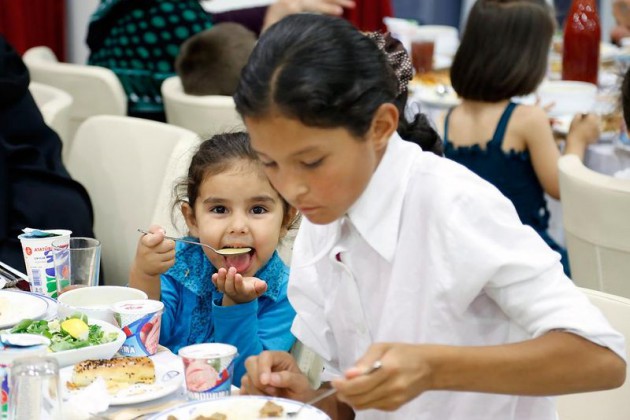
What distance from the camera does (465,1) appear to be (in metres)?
7.90

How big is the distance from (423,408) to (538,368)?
28 centimetres

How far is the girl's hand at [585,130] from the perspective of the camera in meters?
3.08

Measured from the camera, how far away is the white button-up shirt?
133cm

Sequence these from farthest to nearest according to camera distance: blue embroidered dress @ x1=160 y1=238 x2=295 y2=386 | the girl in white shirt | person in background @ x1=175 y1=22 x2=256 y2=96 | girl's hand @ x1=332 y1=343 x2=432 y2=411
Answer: person in background @ x1=175 y1=22 x2=256 y2=96, blue embroidered dress @ x1=160 y1=238 x2=295 y2=386, the girl in white shirt, girl's hand @ x1=332 y1=343 x2=432 y2=411

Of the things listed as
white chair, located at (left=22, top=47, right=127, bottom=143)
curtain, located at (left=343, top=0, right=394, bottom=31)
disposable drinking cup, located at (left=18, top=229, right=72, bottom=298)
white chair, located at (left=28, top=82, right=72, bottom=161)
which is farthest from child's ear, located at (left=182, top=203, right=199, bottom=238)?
curtain, located at (left=343, top=0, right=394, bottom=31)

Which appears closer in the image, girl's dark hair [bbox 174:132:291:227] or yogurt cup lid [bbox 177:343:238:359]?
yogurt cup lid [bbox 177:343:238:359]

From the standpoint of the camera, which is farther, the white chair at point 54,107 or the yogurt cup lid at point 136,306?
the white chair at point 54,107

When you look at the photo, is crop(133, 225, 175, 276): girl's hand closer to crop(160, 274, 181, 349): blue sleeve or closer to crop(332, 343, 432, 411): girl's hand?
crop(160, 274, 181, 349): blue sleeve

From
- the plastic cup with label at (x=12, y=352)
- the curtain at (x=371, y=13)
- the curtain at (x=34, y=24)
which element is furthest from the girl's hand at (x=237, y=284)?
the curtain at (x=34, y=24)

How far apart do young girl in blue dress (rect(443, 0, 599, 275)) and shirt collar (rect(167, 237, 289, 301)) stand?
1394mm

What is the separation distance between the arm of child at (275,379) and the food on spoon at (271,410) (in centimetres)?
10

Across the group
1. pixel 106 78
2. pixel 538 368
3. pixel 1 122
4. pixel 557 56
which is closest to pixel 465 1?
pixel 557 56

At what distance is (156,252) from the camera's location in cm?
195

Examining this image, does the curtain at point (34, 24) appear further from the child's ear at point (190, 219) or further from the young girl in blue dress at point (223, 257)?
the young girl in blue dress at point (223, 257)
